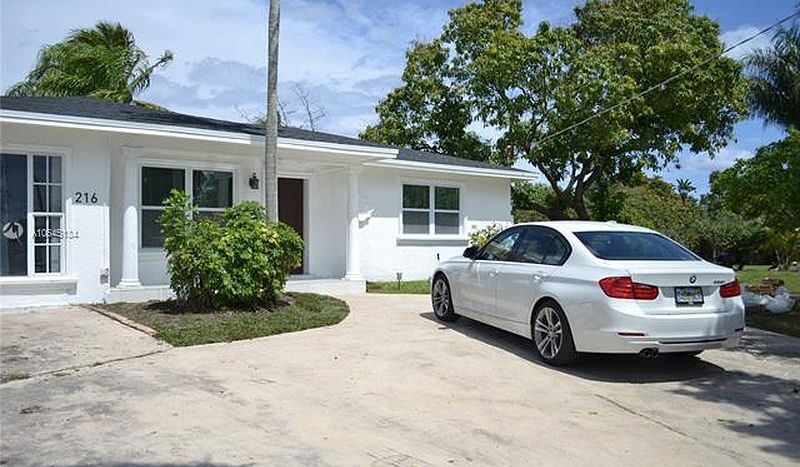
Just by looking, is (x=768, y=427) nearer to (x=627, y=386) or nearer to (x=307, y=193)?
(x=627, y=386)

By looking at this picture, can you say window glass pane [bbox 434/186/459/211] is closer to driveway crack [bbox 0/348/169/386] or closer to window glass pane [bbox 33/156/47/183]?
window glass pane [bbox 33/156/47/183]

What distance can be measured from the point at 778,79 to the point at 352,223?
2075 cm

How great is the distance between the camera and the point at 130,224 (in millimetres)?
10953

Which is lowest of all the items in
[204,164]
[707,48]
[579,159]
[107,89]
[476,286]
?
[476,286]

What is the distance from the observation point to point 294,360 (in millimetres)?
6887

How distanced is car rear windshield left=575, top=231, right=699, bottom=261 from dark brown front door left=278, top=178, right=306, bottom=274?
8.26 m

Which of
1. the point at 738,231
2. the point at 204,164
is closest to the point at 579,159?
the point at 738,231

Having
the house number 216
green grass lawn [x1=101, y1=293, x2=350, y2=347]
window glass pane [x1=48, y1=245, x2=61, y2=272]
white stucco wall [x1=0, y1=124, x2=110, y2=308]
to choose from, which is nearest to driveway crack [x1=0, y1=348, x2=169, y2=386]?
green grass lawn [x1=101, y1=293, x2=350, y2=347]

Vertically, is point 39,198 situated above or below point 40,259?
above

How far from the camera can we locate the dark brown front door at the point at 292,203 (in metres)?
14.1

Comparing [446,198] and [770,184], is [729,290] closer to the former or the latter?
[770,184]

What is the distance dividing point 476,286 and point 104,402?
468 cm

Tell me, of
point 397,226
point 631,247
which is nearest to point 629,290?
point 631,247

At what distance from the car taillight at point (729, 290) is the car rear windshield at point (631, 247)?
1.60 ft
